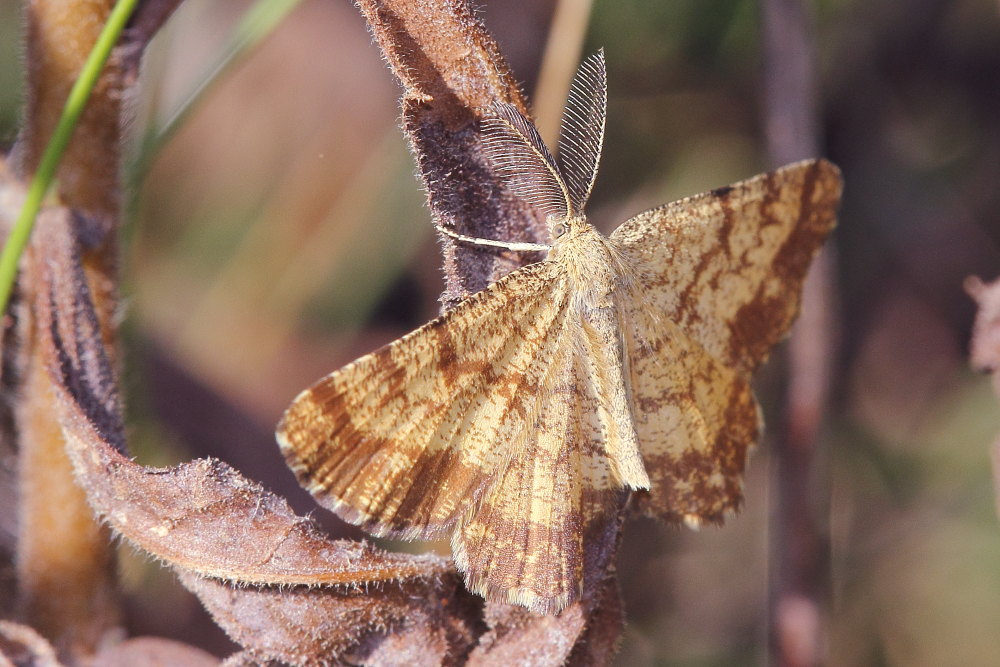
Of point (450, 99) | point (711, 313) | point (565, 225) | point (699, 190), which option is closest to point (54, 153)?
point (450, 99)

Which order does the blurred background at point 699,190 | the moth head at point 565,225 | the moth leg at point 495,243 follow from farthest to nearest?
1. the blurred background at point 699,190
2. the moth head at point 565,225
3. the moth leg at point 495,243

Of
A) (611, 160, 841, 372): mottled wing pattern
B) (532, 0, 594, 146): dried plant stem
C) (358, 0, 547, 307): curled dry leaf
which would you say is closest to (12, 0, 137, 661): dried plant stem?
(358, 0, 547, 307): curled dry leaf

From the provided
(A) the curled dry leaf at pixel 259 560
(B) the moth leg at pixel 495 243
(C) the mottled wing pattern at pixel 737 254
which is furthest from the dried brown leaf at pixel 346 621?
(C) the mottled wing pattern at pixel 737 254

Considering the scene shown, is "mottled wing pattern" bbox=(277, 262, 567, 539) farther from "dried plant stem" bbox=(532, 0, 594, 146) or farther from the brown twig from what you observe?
"dried plant stem" bbox=(532, 0, 594, 146)

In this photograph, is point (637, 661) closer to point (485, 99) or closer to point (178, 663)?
point (178, 663)

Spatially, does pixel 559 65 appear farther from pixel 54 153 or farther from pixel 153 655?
pixel 153 655

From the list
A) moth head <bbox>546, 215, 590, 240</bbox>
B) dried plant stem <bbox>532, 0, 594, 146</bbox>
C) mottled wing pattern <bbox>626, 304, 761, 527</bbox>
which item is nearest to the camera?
moth head <bbox>546, 215, 590, 240</bbox>

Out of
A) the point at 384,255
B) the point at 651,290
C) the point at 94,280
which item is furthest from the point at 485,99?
the point at 384,255

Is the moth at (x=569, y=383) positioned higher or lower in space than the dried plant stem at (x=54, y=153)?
lower

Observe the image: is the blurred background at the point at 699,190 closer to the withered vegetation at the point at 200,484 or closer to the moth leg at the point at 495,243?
the withered vegetation at the point at 200,484
